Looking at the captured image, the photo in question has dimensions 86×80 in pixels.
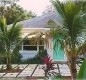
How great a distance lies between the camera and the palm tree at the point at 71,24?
484 inches

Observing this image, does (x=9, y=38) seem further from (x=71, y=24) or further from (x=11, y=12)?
(x=11, y=12)

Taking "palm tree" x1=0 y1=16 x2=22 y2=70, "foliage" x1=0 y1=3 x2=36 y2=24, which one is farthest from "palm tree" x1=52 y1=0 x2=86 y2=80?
"foliage" x1=0 y1=3 x2=36 y2=24

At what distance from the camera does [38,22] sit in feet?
91.3

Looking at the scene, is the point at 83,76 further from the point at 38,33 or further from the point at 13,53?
the point at 13,53

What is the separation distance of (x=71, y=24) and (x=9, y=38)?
500 centimetres

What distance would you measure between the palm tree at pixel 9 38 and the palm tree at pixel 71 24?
4.17 meters

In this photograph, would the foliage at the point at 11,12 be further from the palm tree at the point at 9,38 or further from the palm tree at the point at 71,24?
the palm tree at the point at 71,24

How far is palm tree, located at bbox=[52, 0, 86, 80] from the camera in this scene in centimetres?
1228

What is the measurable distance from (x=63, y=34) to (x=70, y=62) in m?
1.29

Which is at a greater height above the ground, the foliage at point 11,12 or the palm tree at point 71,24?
the foliage at point 11,12

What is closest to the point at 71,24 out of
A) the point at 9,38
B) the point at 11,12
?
the point at 9,38

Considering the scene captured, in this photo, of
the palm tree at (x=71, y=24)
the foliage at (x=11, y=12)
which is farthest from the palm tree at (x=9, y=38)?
the foliage at (x=11, y=12)

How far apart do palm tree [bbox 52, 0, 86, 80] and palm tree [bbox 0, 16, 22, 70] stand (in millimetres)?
4174

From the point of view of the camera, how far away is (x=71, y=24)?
12.5m
